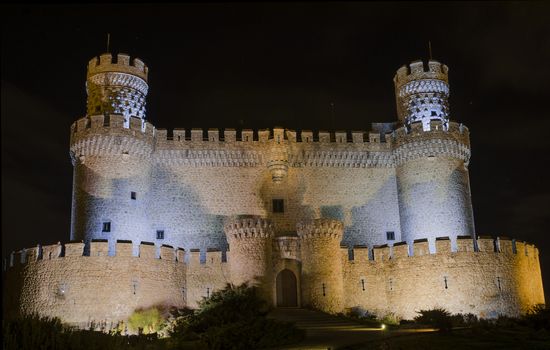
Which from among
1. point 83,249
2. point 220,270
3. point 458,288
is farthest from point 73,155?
point 458,288

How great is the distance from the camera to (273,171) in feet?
104

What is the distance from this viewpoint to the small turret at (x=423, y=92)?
32.6m

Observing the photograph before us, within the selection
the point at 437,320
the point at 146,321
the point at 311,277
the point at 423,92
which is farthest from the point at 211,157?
the point at 437,320

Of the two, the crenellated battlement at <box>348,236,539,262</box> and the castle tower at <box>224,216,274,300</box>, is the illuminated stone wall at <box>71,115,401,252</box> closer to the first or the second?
the crenellated battlement at <box>348,236,539,262</box>

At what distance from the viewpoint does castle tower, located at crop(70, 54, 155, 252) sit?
28453 mm

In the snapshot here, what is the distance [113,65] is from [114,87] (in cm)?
Result: 115

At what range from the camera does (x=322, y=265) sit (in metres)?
26.7

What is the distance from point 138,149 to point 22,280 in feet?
27.1

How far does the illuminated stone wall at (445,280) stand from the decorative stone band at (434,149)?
18.3ft

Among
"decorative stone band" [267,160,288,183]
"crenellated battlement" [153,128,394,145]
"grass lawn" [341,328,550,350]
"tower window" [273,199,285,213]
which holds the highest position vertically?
"crenellated battlement" [153,128,394,145]

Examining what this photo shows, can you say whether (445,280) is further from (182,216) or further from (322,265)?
(182,216)

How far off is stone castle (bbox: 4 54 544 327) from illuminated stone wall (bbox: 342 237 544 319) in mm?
63

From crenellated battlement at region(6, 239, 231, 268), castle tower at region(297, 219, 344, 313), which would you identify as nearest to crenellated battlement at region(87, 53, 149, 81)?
crenellated battlement at region(6, 239, 231, 268)

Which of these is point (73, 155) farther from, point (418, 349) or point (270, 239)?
point (418, 349)
